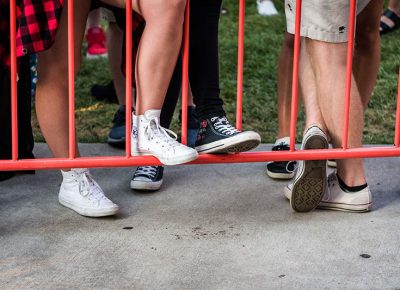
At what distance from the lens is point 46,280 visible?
2.82 metres

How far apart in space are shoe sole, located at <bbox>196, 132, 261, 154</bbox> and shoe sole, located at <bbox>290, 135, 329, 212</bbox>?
272mm

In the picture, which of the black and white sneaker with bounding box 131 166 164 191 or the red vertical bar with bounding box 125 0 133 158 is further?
the black and white sneaker with bounding box 131 166 164 191

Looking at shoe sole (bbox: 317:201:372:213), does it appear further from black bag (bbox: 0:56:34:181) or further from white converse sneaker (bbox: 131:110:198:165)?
black bag (bbox: 0:56:34:181)

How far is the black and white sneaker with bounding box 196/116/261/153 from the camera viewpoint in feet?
10.5

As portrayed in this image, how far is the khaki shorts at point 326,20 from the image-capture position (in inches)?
131

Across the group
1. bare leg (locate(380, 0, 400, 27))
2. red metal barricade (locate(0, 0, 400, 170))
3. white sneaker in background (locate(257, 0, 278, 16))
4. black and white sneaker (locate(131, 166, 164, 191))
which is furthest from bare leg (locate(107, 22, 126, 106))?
white sneaker in background (locate(257, 0, 278, 16))

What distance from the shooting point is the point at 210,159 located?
3.29m

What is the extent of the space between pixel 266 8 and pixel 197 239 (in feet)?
16.8

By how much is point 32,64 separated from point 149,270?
207cm

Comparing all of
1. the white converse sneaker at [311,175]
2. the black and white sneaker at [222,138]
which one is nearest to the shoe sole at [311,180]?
the white converse sneaker at [311,175]

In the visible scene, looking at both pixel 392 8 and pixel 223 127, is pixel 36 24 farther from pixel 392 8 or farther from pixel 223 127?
pixel 392 8

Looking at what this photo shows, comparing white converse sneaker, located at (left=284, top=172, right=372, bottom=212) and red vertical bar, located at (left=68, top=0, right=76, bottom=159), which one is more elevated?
red vertical bar, located at (left=68, top=0, right=76, bottom=159)

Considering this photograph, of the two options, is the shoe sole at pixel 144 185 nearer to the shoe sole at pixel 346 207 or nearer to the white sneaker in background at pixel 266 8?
the shoe sole at pixel 346 207

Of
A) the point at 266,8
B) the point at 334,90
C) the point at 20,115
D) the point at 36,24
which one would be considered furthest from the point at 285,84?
the point at 266,8
